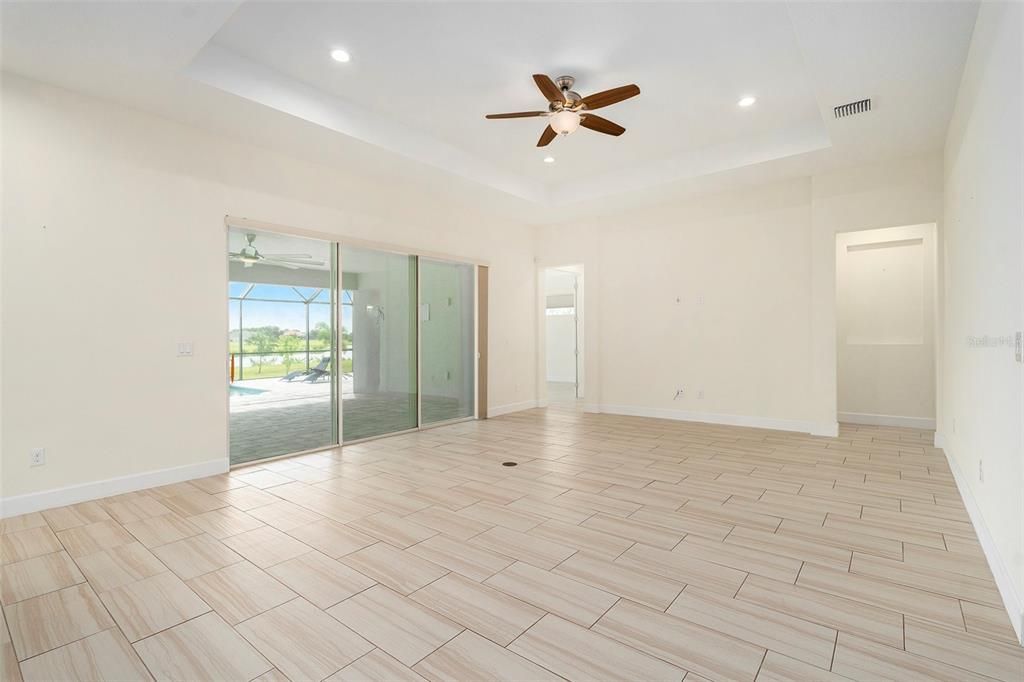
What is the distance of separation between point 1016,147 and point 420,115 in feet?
13.8

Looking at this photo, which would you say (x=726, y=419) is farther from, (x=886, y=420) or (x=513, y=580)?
(x=513, y=580)

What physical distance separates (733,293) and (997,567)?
14.3 feet

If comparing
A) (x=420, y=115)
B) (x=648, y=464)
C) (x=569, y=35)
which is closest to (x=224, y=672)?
(x=648, y=464)

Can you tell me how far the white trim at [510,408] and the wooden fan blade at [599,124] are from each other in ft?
14.1

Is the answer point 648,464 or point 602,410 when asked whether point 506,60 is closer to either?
point 648,464

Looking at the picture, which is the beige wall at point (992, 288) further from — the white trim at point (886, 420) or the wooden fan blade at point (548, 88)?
the white trim at point (886, 420)

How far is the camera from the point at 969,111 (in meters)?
3.29

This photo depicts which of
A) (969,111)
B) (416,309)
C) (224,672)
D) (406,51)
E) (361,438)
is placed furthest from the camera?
(416,309)

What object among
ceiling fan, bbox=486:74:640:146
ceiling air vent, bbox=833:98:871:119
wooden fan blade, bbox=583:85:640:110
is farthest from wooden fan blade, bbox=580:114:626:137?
ceiling air vent, bbox=833:98:871:119

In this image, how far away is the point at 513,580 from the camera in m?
2.34

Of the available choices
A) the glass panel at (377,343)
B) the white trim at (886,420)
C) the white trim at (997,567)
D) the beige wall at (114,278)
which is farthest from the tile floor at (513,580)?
the white trim at (886,420)

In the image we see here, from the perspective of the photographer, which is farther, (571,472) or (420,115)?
(420,115)

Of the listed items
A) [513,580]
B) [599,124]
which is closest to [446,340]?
[599,124]

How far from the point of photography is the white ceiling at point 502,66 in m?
2.98
